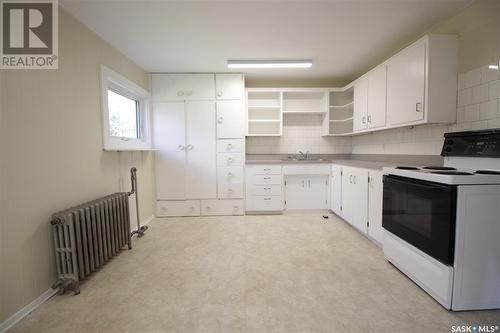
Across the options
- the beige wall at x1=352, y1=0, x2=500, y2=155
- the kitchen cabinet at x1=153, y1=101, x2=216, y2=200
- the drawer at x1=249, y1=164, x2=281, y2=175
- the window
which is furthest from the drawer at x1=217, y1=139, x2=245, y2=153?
the beige wall at x1=352, y1=0, x2=500, y2=155

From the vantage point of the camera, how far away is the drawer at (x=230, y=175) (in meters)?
3.76

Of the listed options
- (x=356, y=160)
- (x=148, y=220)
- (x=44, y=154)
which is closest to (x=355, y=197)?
(x=356, y=160)

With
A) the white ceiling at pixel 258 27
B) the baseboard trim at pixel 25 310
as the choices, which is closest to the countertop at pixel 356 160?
the white ceiling at pixel 258 27

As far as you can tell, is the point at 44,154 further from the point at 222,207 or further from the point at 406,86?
the point at 406,86

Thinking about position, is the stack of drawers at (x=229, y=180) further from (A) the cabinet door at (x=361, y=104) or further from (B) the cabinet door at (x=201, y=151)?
(A) the cabinet door at (x=361, y=104)

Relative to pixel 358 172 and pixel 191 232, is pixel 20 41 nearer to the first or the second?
pixel 191 232

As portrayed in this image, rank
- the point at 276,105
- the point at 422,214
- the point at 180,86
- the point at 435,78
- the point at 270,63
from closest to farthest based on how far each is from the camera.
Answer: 1. the point at 422,214
2. the point at 435,78
3. the point at 270,63
4. the point at 180,86
5. the point at 276,105

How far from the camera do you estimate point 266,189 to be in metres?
3.79

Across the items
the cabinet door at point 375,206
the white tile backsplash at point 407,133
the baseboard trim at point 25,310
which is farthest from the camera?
the cabinet door at point 375,206

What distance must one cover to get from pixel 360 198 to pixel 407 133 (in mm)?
979

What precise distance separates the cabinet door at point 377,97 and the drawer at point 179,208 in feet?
9.56

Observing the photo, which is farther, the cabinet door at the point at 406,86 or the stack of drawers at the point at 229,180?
the stack of drawers at the point at 229,180

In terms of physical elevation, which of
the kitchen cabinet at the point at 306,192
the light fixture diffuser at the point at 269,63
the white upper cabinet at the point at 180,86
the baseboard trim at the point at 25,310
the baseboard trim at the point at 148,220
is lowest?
the baseboard trim at the point at 25,310

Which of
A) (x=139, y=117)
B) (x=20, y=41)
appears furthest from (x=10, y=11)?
(x=139, y=117)
